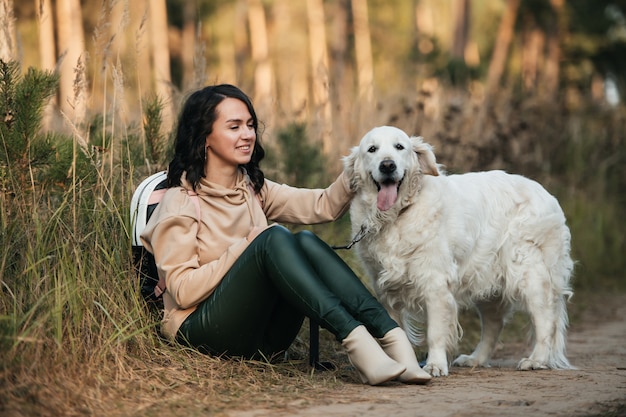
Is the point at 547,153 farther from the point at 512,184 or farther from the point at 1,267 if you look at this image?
the point at 1,267

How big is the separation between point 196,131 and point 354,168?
889 mm

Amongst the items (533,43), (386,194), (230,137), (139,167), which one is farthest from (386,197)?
(533,43)

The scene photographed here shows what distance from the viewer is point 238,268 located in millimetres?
3611

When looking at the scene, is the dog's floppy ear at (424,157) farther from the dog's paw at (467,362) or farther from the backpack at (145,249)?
the dog's paw at (467,362)

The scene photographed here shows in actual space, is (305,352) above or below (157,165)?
below

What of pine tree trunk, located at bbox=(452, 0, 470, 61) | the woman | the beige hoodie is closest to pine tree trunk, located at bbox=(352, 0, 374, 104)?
pine tree trunk, located at bbox=(452, 0, 470, 61)

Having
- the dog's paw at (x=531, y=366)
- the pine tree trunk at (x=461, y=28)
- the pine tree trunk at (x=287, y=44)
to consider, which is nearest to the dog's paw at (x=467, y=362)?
the dog's paw at (x=531, y=366)

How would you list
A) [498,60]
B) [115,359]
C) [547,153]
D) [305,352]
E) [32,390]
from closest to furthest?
1. [32,390]
2. [115,359]
3. [305,352]
4. [547,153]
5. [498,60]

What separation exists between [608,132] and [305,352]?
Answer: 24.1 feet

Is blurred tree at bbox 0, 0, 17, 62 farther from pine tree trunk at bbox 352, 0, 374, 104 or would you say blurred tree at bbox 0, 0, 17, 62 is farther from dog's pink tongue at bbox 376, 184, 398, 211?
pine tree trunk at bbox 352, 0, 374, 104

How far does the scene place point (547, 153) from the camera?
389 inches

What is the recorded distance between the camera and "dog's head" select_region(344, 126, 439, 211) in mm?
4082

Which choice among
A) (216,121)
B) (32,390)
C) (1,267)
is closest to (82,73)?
(216,121)

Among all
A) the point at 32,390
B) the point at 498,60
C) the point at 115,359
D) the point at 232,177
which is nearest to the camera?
the point at 32,390
